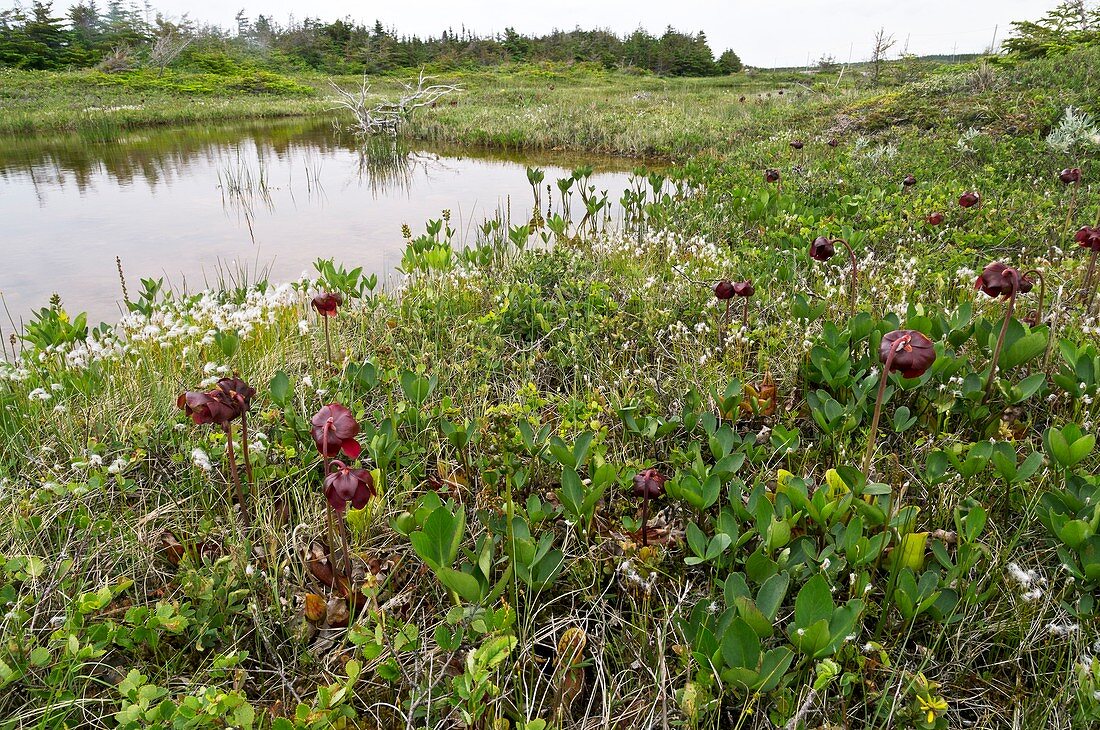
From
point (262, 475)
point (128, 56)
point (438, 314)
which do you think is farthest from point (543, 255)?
point (128, 56)

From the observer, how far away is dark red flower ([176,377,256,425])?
1984mm

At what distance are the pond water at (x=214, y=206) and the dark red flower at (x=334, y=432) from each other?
4498mm

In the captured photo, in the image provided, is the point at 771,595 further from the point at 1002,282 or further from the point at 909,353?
the point at 1002,282

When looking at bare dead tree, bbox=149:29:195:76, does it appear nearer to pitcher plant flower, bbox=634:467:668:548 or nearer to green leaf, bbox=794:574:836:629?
pitcher plant flower, bbox=634:467:668:548

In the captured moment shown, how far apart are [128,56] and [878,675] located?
54.1 metres

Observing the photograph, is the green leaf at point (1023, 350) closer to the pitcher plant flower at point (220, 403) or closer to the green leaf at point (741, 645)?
the green leaf at point (741, 645)

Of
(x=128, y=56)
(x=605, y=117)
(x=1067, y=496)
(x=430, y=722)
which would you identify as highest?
(x=128, y=56)

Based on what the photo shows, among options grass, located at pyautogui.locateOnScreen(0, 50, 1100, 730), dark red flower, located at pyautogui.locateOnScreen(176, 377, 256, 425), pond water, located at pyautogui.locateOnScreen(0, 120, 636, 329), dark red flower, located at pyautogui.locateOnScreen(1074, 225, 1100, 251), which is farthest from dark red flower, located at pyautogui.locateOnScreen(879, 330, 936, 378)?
pond water, located at pyautogui.locateOnScreen(0, 120, 636, 329)

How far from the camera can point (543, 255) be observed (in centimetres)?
550

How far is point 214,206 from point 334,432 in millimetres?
8976

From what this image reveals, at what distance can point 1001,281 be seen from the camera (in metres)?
2.57

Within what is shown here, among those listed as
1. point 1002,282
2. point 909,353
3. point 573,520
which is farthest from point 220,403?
point 1002,282

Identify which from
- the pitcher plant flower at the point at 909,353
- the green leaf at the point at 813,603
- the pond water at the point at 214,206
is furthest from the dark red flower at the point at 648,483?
the pond water at the point at 214,206

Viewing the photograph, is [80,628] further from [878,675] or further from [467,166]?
[467,166]
